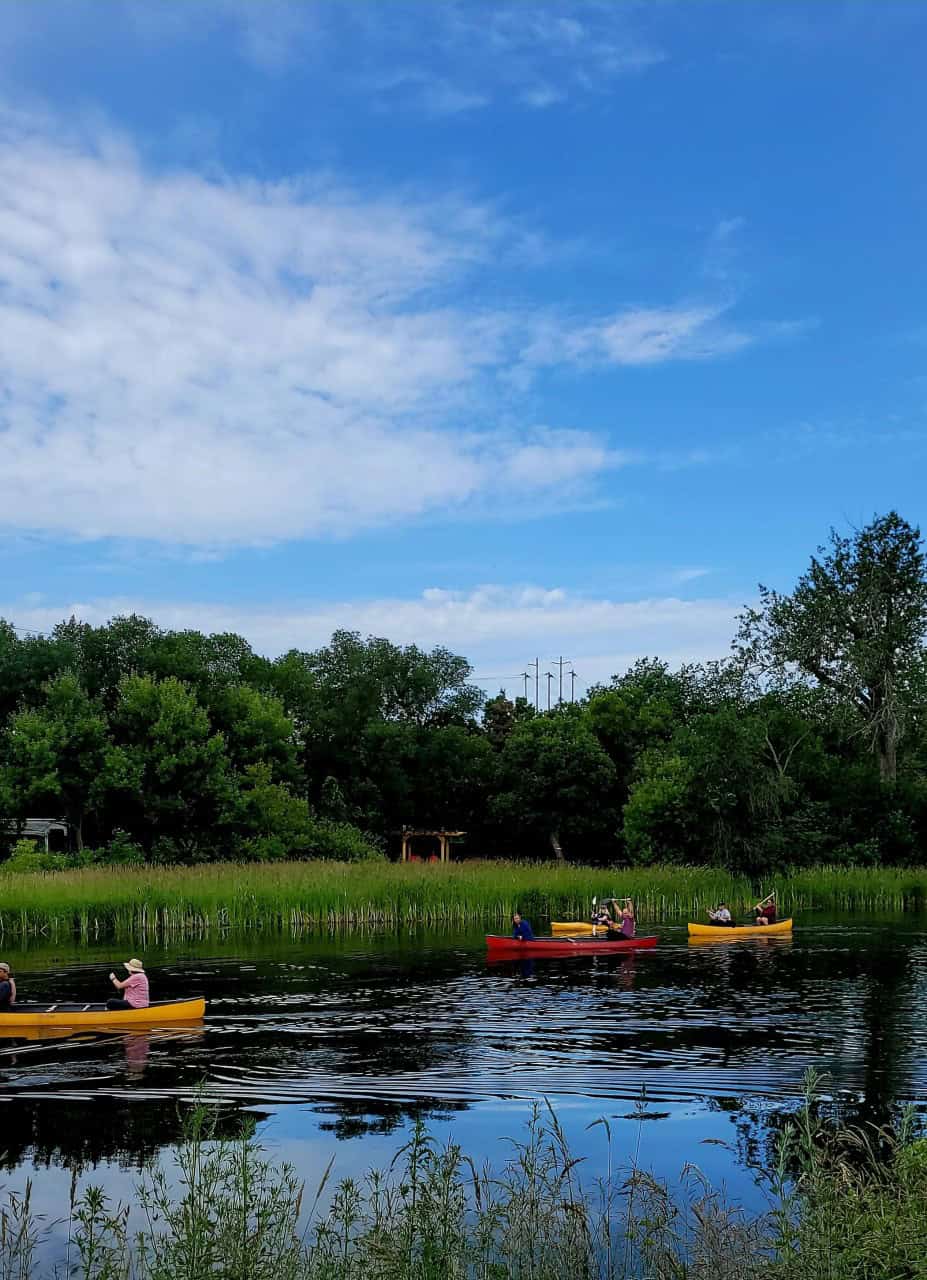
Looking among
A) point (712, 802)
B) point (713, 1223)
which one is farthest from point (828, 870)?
point (713, 1223)

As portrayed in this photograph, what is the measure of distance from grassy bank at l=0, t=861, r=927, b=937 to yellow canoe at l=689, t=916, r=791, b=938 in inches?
252

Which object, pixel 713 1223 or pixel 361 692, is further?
pixel 361 692

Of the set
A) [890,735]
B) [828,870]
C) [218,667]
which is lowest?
[828,870]

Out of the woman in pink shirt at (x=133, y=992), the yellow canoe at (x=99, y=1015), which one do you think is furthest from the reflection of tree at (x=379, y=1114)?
the woman in pink shirt at (x=133, y=992)

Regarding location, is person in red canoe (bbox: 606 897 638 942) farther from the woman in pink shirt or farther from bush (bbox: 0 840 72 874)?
bush (bbox: 0 840 72 874)

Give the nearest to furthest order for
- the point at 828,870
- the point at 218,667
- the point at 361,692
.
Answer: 1. the point at 828,870
2. the point at 218,667
3. the point at 361,692

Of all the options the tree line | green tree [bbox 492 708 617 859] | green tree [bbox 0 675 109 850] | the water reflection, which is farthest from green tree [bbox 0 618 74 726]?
the water reflection

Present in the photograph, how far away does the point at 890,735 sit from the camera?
60906mm

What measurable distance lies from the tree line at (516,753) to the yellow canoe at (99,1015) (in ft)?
101

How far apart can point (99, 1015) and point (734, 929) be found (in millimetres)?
19875

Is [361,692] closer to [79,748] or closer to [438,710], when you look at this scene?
[438,710]

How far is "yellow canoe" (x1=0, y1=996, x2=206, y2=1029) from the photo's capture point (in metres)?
20.5

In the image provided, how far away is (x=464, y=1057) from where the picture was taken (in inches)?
693

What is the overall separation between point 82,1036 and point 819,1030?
38.5 ft
